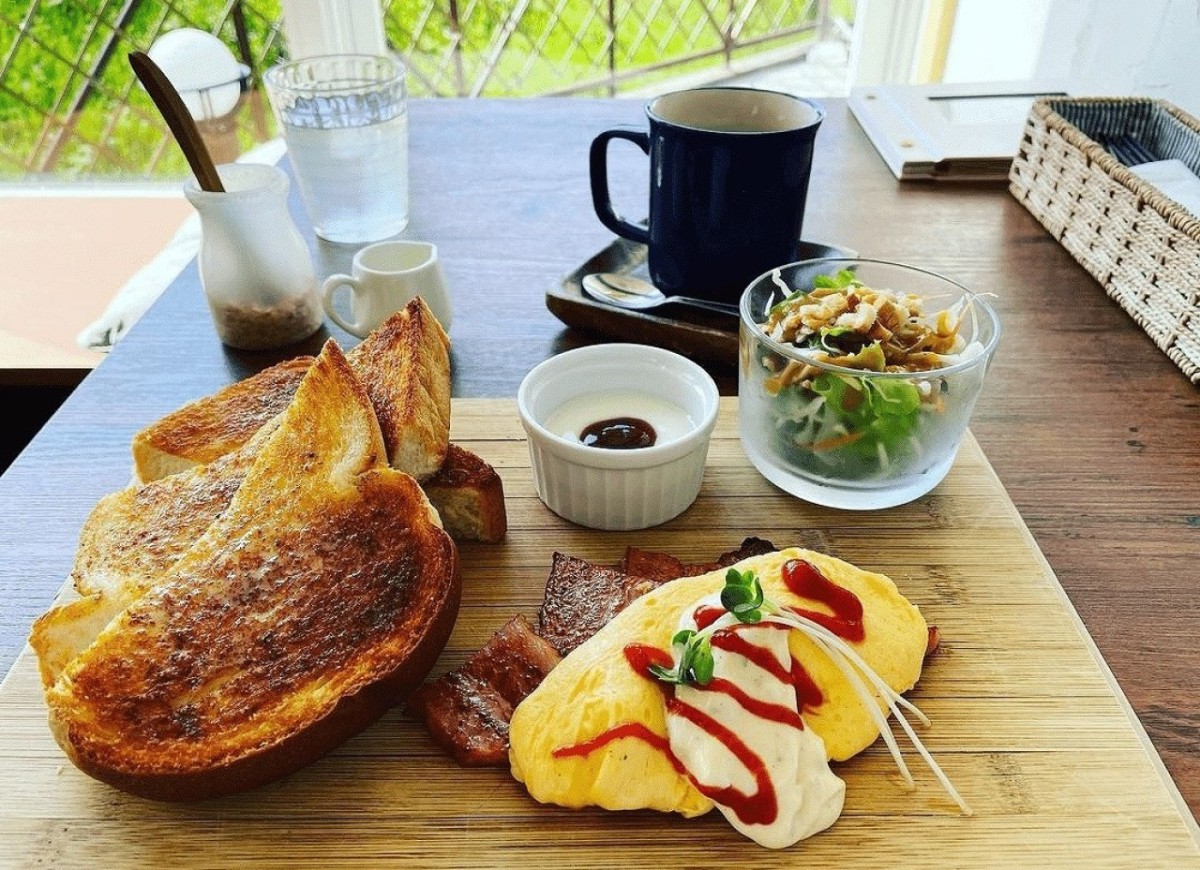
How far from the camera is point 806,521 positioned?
1490 millimetres

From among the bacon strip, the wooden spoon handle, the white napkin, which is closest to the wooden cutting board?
the bacon strip

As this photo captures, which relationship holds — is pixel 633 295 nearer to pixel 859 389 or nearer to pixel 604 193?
pixel 604 193

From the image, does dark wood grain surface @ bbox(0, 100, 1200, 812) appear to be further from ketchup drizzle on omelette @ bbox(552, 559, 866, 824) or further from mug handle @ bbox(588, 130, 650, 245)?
ketchup drizzle on omelette @ bbox(552, 559, 866, 824)

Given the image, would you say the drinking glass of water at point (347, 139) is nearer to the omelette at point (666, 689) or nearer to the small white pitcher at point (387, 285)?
the small white pitcher at point (387, 285)

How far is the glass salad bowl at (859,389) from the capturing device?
1369 millimetres

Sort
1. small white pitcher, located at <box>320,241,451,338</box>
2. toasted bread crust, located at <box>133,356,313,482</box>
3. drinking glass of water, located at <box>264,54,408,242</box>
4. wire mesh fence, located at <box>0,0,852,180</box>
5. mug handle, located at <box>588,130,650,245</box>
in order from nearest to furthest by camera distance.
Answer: toasted bread crust, located at <box>133,356,313,482</box>
small white pitcher, located at <box>320,241,451,338</box>
mug handle, located at <box>588,130,650,245</box>
drinking glass of water, located at <box>264,54,408,242</box>
wire mesh fence, located at <box>0,0,852,180</box>

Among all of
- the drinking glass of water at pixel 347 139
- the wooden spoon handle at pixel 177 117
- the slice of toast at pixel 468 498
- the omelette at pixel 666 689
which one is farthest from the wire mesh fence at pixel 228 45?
the omelette at pixel 666 689

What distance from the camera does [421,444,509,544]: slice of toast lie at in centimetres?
140

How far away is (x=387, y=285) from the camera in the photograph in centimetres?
180

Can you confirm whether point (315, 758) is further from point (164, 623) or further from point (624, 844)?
point (624, 844)

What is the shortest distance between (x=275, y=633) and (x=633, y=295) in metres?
1.08

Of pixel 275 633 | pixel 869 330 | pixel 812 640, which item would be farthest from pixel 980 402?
pixel 275 633

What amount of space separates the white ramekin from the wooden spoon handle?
824 mm

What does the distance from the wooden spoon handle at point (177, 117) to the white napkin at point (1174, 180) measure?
1979 mm
